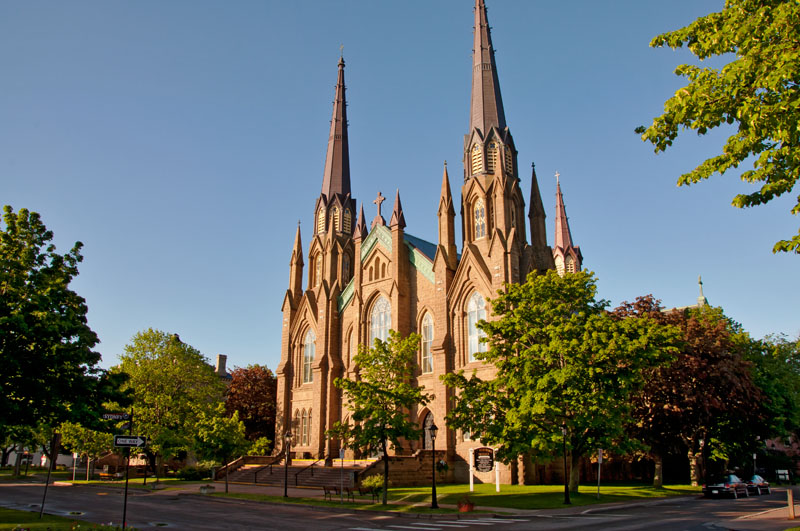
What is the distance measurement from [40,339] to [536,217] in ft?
116

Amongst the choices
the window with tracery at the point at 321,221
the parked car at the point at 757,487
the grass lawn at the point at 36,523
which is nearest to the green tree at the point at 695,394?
the parked car at the point at 757,487

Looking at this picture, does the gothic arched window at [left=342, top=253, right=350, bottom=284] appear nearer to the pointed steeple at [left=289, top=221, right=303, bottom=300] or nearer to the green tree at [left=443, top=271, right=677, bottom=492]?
the pointed steeple at [left=289, top=221, right=303, bottom=300]

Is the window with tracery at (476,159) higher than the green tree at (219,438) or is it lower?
higher

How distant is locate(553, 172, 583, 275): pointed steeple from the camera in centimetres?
6875

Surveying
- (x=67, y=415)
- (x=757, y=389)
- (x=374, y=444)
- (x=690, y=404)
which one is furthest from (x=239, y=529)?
(x=757, y=389)

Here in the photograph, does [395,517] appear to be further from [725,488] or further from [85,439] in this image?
[85,439]

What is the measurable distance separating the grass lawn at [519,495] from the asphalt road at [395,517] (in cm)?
180

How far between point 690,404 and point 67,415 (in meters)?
32.5

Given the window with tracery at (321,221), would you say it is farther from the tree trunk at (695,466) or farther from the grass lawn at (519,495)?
the tree trunk at (695,466)

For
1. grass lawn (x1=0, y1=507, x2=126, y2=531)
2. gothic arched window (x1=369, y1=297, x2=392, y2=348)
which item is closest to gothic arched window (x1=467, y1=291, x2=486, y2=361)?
gothic arched window (x1=369, y1=297, x2=392, y2=348)

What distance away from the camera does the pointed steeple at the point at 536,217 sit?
148 feet

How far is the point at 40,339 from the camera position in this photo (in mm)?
18078

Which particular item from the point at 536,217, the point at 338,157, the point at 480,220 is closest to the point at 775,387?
the point at 536,217

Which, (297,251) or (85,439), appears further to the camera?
(297,251)
